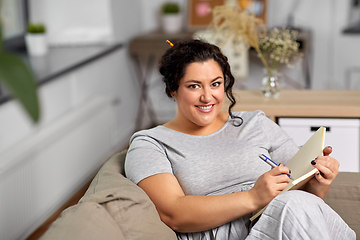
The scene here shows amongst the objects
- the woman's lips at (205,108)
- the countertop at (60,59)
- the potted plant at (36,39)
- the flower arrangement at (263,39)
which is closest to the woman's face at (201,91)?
the woman's lips at (205,108)

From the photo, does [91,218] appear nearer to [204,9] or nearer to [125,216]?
[125,216]

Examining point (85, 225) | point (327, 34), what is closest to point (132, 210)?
point (85, 225)

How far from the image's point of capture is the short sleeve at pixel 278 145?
148 centimetres

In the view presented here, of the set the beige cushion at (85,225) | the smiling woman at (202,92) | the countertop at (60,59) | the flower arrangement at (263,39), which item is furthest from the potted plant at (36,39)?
the beige cushion at (85,225)

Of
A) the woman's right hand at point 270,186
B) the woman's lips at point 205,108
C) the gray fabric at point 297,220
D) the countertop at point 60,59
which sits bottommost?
the gray fabric at point 297,220

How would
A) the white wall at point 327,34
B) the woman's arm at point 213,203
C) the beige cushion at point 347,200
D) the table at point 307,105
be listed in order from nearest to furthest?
the woman's arm at point 213,203 → the beige cushion at point 347,200 → the table at point 307,105 → the white wall at point 327,34

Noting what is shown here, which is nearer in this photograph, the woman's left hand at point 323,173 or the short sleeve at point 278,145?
the woman's left hand at point 323,173

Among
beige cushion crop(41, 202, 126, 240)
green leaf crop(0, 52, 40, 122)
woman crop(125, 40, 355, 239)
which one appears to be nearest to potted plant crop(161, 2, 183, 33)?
woman crop(125, 40, 355, 239)

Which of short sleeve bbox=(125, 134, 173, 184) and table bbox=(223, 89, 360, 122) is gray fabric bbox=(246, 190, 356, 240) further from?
table bbox=(223, 89, 360, 122)

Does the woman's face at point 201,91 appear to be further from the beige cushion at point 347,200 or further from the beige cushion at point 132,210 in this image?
the beige cushion at point 347,200

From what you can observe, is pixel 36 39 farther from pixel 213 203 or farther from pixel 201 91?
pixel 213 203

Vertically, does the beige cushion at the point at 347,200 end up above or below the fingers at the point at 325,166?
below

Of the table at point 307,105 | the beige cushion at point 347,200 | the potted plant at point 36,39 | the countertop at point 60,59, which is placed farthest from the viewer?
the potted plant at point 36,39

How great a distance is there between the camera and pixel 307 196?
1.18 meters
